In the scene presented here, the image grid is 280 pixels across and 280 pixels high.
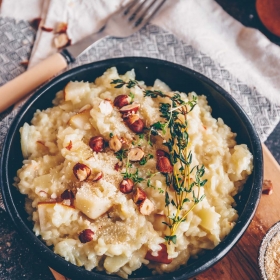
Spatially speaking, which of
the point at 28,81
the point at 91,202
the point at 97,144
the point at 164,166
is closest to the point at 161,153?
the point at 164,166

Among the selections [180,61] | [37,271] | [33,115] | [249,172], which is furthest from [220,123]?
[37,271]

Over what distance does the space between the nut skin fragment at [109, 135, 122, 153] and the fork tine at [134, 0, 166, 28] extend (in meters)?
1.34

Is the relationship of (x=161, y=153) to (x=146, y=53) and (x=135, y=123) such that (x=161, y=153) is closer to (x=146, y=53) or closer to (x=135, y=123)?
(x=135, y=123)

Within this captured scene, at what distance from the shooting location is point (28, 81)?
302 cm

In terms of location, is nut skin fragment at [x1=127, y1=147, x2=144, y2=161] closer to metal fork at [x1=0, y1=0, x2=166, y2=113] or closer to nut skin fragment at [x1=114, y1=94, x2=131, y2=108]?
nut skin fragment at [x1=114, y1=94, x2=131, y2=108]

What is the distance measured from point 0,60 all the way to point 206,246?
81.0 inches

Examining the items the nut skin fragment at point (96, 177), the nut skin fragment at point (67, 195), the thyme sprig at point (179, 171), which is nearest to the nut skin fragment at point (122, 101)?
the thyme sprig at point (179, 171)

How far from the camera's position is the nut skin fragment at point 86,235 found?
2.13 m

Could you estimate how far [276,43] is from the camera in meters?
3.50

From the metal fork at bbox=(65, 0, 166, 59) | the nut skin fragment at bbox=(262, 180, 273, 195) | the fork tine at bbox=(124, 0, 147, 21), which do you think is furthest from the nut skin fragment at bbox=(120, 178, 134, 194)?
the fork tine at bbox=(124, 0, 147, 21)

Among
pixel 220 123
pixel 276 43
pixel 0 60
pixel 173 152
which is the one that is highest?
pixel 0 60

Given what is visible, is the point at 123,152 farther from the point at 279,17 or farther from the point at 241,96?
the point at 279,17

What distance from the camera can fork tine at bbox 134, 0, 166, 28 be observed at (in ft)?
10.9

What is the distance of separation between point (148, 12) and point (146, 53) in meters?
0.31
